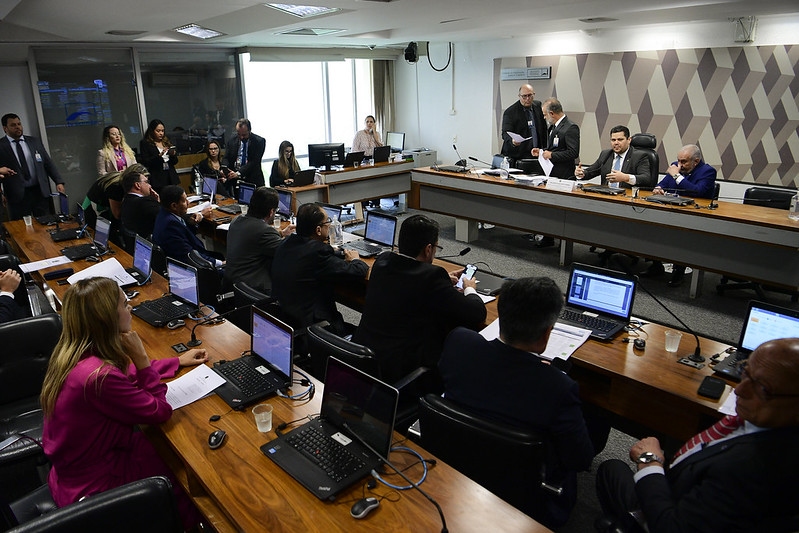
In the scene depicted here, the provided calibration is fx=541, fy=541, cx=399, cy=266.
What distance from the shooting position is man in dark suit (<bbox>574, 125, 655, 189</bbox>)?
555 cm

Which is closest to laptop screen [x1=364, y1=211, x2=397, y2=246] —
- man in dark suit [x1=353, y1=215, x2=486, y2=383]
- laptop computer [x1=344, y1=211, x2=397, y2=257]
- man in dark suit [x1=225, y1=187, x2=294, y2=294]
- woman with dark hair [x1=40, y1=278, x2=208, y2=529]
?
laptop computer [x1=344, y1=211, x2=397, y2=257]

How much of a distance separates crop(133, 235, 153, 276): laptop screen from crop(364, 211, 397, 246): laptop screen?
1.59m

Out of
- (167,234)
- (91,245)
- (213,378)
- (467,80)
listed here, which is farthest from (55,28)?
(467,80)

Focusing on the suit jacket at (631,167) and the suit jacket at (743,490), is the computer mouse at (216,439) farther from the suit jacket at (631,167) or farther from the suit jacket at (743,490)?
the suit jacket at (631,167)

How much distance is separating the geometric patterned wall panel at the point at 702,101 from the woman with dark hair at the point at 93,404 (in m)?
6.70

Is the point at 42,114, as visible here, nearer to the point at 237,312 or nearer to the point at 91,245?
the point at 91,245

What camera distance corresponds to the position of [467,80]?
29.6ft

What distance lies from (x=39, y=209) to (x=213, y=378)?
5607mm

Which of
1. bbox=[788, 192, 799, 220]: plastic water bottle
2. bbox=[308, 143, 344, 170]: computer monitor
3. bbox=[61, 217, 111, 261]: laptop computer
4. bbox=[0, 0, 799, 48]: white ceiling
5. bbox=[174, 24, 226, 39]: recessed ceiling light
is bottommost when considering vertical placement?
bbox=[61, 217, 111, 261]: laptop computer

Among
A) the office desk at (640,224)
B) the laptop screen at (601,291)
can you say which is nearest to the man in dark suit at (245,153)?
the office desk at (640,224)

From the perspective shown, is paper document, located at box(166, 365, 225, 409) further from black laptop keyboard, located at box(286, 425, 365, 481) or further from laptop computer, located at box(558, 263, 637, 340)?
laptop computer, located at box(558, 263, 637, 340)

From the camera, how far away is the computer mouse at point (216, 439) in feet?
6.44

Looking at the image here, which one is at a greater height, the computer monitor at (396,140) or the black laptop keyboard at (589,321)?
the computer monitor at (396,140)

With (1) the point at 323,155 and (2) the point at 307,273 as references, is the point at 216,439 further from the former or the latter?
(1) the point at 323,155
